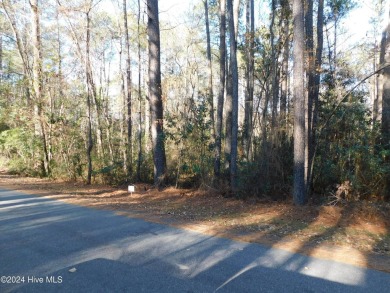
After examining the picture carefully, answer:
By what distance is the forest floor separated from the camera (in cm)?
517

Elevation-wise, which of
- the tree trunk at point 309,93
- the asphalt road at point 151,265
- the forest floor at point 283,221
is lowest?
the forest floor at point 283,221

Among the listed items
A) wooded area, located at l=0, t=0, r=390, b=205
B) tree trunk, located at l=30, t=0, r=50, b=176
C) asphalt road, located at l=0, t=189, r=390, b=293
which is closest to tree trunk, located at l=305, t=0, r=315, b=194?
wooded area, located at l=0, t=0, r=390, b=205

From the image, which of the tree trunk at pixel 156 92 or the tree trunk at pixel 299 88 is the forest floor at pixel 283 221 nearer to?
the tree trunk at pixel 299 88

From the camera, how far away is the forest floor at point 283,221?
517 centimetres

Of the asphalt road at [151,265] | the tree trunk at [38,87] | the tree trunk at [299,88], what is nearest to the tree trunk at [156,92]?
the tree trunk at [299,88]

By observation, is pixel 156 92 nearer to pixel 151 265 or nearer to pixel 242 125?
pixel 242 125

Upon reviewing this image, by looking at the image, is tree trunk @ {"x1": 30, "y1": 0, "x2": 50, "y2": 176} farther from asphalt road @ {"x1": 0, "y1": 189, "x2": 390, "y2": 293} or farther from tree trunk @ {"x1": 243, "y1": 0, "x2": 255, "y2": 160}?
asphalt road @ {"x1": 0, "y1": 189, "x2": 390, "y2": 293}

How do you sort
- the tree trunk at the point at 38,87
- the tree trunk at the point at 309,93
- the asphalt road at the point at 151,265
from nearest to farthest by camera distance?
the asphalt road at the point at 151,265 < the tree trunk at the point at 309,93 < the tree trunk at the point at 38,87

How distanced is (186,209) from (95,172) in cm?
811

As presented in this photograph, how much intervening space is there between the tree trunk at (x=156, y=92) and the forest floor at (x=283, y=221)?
2056 millimetres

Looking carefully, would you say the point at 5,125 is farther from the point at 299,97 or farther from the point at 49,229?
the point at 299,97

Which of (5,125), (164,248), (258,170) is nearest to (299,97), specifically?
(258,170)

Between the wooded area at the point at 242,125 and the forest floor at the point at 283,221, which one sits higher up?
the wooded area at the point at 242,125

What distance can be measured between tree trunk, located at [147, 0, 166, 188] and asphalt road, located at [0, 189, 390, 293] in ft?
19.8
